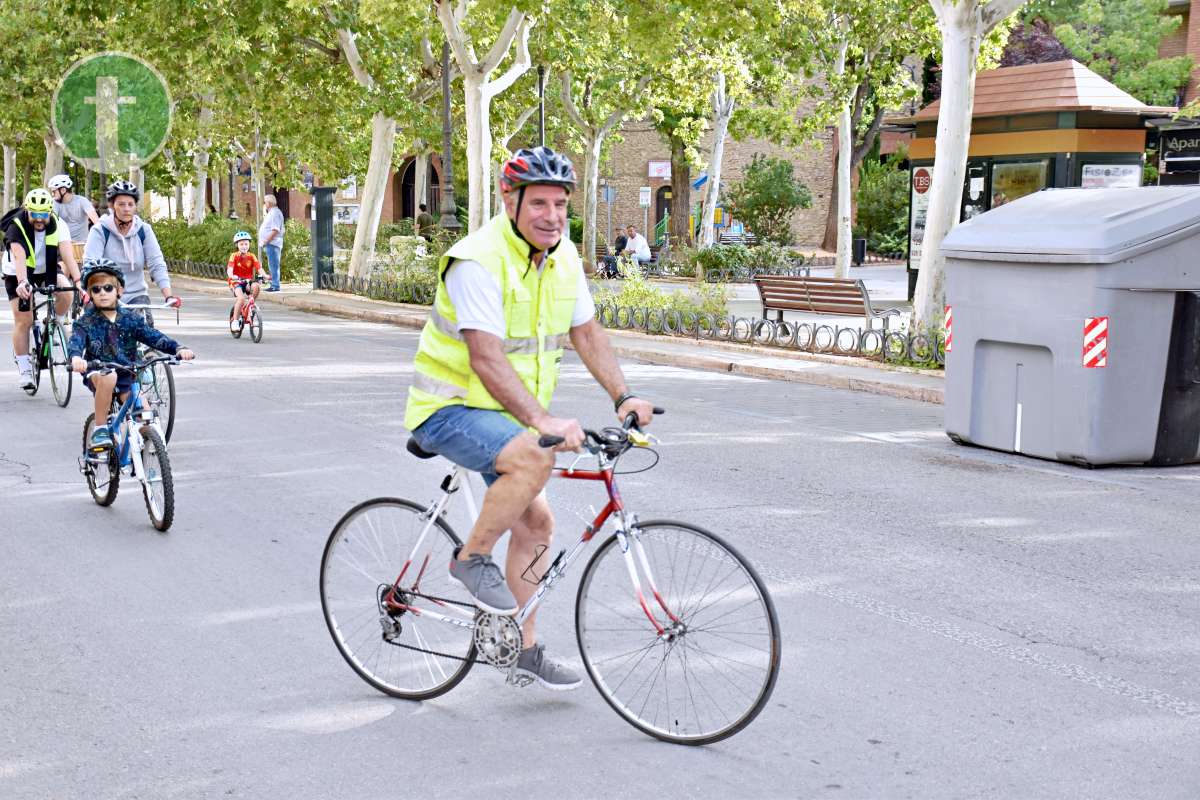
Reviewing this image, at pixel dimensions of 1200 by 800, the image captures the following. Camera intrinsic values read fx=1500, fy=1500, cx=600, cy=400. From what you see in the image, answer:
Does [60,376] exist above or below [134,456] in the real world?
below

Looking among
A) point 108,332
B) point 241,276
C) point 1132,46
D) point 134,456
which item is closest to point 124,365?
point 108,332

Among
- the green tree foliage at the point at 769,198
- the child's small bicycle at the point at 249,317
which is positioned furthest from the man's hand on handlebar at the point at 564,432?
the green tree foliage at the point at 769,198

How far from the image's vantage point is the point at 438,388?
4.54 meters

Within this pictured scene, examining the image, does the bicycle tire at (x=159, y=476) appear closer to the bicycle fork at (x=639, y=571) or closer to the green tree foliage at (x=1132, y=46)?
the bicycle fork at (x=639, y=571)

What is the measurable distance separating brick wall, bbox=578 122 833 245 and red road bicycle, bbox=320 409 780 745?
2102 inches

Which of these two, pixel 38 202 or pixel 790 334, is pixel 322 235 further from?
pixel 38 202

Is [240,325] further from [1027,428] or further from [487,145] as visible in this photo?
[1027,428]

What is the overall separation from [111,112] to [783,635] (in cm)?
4018

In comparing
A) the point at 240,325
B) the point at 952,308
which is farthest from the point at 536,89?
the point at 952,308

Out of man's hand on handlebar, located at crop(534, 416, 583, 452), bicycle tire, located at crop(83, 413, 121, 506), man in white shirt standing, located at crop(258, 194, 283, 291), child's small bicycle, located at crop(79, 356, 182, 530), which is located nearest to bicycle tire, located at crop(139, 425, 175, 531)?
child's small bicycle, located at crop(79, 356, 182, 530)

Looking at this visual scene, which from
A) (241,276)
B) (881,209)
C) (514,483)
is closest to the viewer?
(514,483)

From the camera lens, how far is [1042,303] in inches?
397

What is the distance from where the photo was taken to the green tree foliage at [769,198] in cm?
4491

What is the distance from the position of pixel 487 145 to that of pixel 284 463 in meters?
15.3
